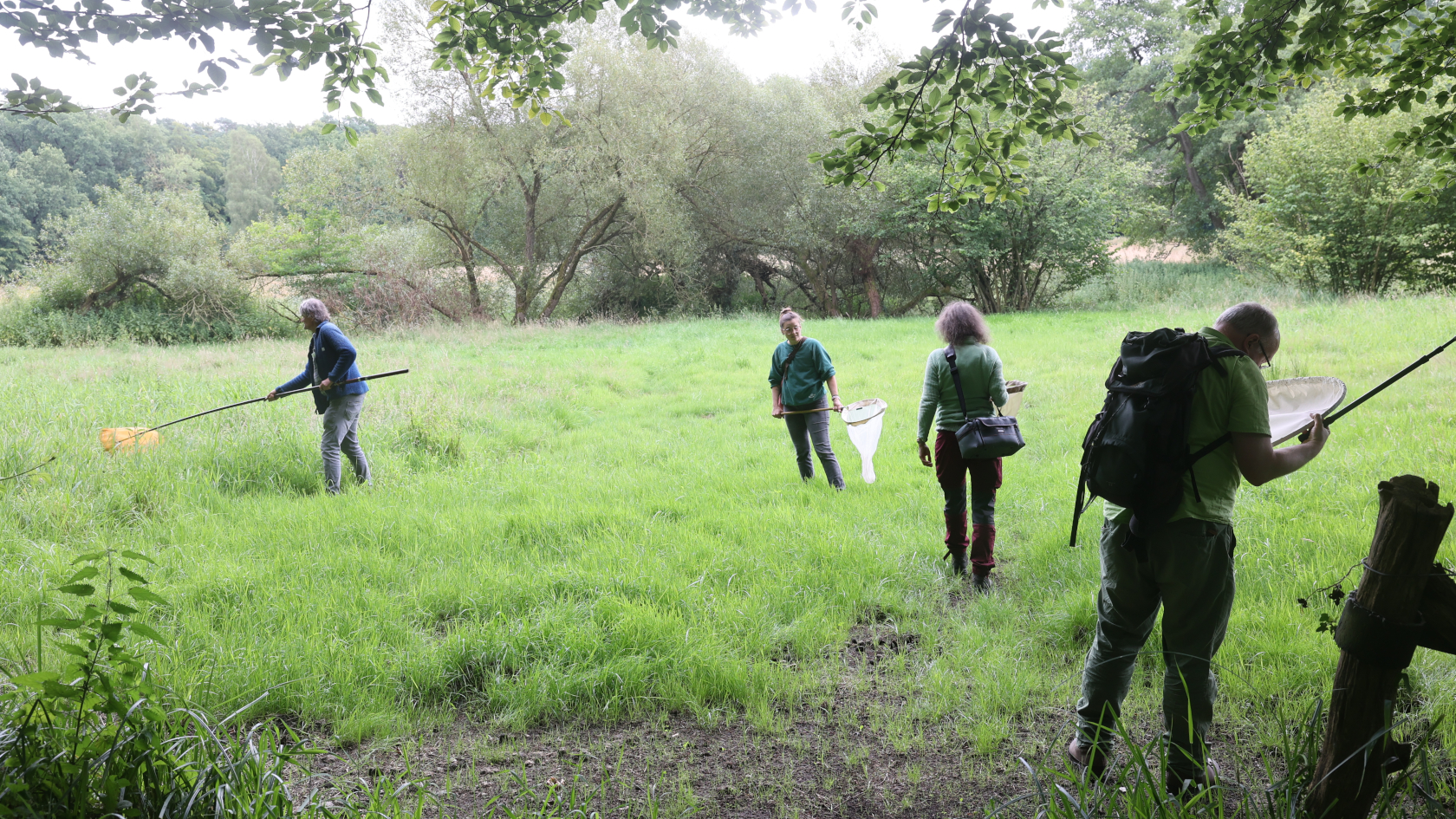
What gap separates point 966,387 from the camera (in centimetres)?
480

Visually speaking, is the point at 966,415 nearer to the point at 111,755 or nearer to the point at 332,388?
the point at 111,755

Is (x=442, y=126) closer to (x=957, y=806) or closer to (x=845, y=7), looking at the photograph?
(x=845, y=7)

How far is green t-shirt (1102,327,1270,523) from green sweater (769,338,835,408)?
4445mm

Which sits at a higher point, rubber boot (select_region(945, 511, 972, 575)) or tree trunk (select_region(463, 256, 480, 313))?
tree trunk (select_region(463, 256, 480, 313))

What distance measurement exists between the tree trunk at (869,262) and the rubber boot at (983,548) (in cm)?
2230

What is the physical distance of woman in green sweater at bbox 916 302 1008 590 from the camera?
4.80 m

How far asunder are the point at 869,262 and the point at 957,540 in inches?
915

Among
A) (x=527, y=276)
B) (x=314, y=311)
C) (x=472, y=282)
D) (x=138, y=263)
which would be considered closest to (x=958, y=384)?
(x=314, y=311)

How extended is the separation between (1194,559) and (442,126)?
26075 millimetres

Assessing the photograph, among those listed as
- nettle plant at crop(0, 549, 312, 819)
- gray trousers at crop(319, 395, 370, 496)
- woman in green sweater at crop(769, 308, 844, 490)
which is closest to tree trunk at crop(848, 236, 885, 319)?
woman in green sweater at crop(769, 308, 844, 490)

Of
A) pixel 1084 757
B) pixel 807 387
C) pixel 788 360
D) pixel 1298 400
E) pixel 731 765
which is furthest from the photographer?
pixel 788 360

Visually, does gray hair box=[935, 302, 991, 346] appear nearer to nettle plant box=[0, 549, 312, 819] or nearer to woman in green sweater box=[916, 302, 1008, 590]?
woman in green sweater box=[916, 302, 1008, 590]

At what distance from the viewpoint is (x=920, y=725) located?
3.50m

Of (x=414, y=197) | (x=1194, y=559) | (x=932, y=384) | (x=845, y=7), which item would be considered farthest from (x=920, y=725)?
(x=414, y=197)
